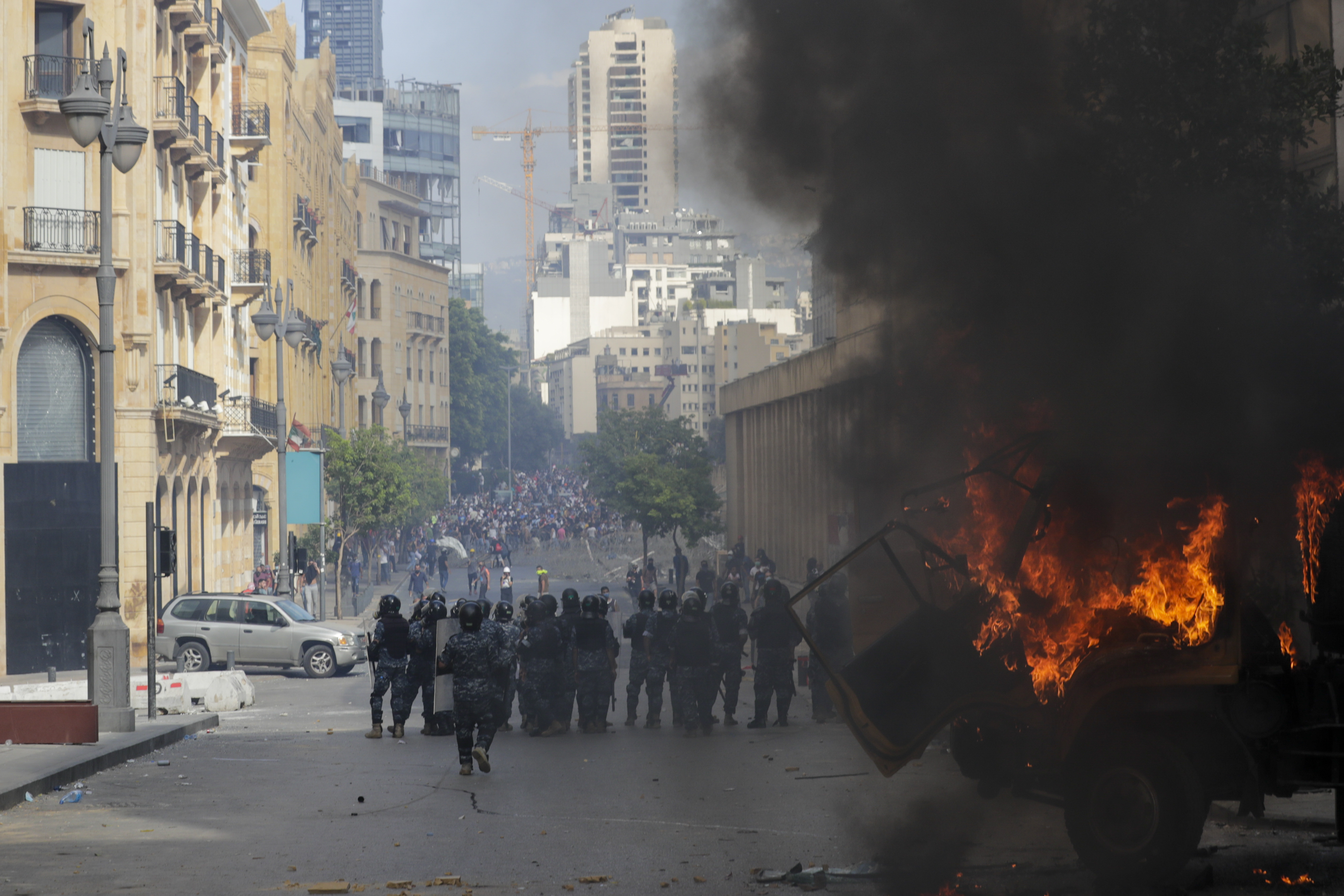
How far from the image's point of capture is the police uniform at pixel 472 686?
11594 millimetres

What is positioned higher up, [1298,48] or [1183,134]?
[1298,48]

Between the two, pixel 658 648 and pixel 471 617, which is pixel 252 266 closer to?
pixel 658 648

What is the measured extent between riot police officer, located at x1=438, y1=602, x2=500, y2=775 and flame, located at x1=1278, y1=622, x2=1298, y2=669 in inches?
247

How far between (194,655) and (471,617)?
12.5 meters

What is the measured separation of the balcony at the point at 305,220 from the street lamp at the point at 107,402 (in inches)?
1234

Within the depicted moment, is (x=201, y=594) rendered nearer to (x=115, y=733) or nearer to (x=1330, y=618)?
(x=115, y=733)

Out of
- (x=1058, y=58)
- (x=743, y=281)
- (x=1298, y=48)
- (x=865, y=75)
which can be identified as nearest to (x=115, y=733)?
(x=865, y=75)

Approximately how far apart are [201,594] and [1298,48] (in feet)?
58.1

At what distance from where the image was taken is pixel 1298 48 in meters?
16.7

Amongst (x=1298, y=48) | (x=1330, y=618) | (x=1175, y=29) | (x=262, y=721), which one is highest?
(x=1298, y=48)

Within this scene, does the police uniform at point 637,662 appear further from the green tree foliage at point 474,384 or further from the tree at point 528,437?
the tree at point 528,437

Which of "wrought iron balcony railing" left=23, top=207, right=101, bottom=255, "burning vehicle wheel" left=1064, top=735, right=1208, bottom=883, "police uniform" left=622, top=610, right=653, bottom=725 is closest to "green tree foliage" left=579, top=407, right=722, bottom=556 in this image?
"wrought iron balcony railing" left=23, top=207, right=101, bottom=255

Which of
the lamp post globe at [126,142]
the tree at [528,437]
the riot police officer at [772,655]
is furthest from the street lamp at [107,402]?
the tree at [528,437]

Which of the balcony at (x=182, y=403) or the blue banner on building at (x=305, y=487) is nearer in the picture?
the balcony at (x=182, y=403)
